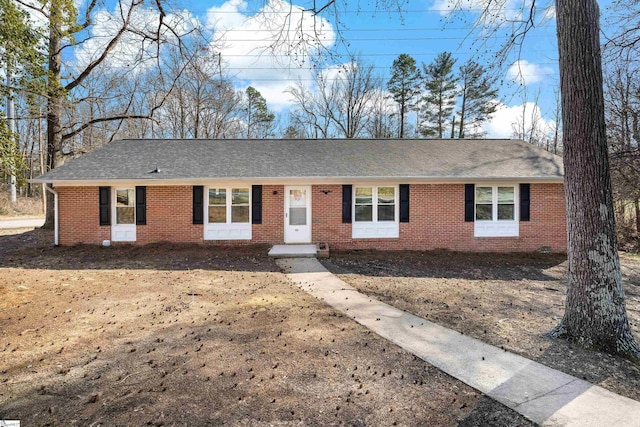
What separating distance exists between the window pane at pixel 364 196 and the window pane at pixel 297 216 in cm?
187

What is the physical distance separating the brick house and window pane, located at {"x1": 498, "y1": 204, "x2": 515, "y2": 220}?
0.11 ft

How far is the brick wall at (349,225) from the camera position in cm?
1120

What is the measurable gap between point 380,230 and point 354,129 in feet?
63.3

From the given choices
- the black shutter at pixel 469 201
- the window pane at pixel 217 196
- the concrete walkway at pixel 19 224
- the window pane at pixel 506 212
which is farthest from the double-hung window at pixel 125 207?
the window pane at pixel 506 212

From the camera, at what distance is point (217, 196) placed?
11430mm

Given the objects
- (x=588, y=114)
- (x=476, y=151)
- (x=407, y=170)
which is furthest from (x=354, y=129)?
(x=588, y=114)

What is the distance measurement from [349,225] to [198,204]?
5100 millimetres

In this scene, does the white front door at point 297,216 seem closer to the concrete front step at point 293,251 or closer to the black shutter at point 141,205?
the concrete front step at point 293,251

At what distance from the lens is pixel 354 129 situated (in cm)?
2909

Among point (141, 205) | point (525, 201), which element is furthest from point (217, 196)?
point (525, 201)

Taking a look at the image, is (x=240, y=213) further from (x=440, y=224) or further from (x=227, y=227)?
(x=440, y=224)

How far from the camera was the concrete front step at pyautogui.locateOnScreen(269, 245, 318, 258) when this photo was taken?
10.2 metres

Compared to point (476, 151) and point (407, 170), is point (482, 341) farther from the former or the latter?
point (476, 151)

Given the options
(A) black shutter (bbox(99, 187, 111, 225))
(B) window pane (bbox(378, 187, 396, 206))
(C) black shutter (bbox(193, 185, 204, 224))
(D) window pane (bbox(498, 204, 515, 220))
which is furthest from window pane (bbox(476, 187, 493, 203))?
(A) black shutter (bbox(99, 187, 111, 225))
